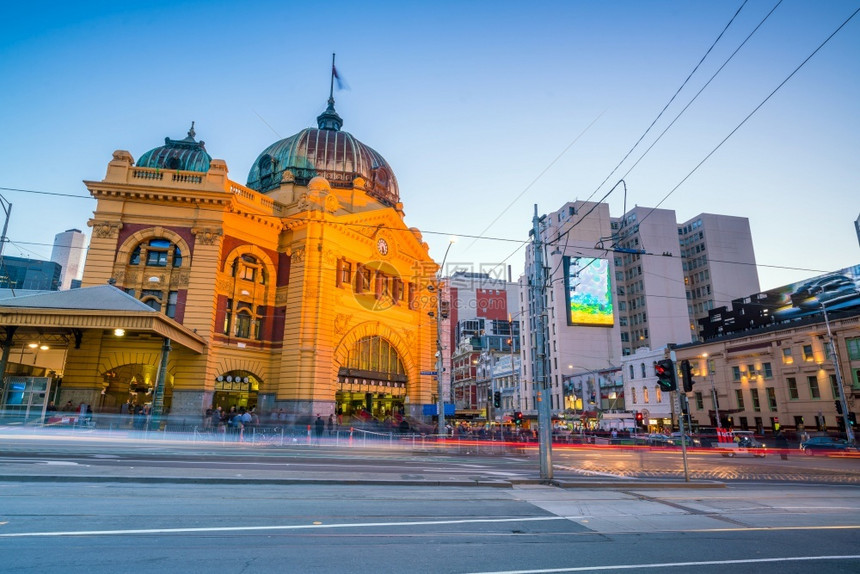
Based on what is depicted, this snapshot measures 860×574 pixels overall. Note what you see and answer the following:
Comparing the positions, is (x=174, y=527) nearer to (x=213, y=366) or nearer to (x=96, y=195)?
(x=213, y=366)

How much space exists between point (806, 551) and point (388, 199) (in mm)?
51081

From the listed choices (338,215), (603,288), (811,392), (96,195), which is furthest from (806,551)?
(603,288)

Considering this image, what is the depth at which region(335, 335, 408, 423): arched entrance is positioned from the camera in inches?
1689

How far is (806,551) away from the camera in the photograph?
7.53 meters

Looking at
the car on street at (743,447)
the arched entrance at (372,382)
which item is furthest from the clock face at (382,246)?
the car on street at (743,447)

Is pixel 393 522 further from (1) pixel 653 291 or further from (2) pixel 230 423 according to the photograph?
(1) pixel 653 291

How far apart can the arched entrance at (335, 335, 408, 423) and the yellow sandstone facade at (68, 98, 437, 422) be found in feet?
0.48

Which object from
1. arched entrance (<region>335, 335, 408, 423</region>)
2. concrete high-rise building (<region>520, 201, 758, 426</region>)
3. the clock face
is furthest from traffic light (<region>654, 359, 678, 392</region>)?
concrete high-rise building (<region>520, 201, 758, 426</region>)

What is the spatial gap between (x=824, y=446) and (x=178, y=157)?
6007cm

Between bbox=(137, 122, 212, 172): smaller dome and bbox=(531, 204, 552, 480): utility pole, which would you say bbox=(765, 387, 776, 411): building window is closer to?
bbox=(531, 204, 552, 480): utility pole

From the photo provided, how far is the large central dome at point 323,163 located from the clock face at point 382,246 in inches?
284

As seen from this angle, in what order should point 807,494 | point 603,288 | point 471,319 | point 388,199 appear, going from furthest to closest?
point 471,319, point 603,288, point 388,199, point 807,494

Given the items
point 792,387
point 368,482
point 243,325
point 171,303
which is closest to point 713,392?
point 792,387

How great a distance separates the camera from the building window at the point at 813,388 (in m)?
45.1
